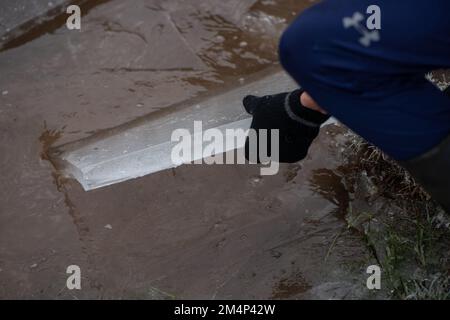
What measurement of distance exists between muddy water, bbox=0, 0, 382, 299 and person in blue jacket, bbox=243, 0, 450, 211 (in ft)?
2.16

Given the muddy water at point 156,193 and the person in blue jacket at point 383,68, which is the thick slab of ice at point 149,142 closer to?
the muddy water at point 156,193

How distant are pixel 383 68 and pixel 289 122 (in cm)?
68

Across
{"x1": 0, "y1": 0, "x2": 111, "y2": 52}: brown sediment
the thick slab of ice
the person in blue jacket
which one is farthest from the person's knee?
{"x1": 0, "y1": 0, "x2": 111, "y2": 52}: brown sediment

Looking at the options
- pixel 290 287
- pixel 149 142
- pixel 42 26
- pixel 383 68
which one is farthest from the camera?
pixel 42 26

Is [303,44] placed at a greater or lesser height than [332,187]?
greater

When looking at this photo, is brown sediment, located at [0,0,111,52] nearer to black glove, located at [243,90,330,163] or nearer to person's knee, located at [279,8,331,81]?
black glove, located at [243,90,330,163]

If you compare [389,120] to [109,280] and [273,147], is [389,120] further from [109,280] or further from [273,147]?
[109,280]

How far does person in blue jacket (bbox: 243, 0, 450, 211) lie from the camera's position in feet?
4.53

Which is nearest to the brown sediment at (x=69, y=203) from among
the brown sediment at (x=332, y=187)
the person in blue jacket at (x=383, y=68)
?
the brown sediment at (x=332, y=187)

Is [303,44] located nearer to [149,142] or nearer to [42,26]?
[149,142]

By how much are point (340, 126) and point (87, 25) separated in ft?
3.88

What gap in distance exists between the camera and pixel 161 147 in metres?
2.44

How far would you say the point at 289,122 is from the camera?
206 centimetres

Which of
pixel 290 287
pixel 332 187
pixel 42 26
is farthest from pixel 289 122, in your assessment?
pixel 42 26
